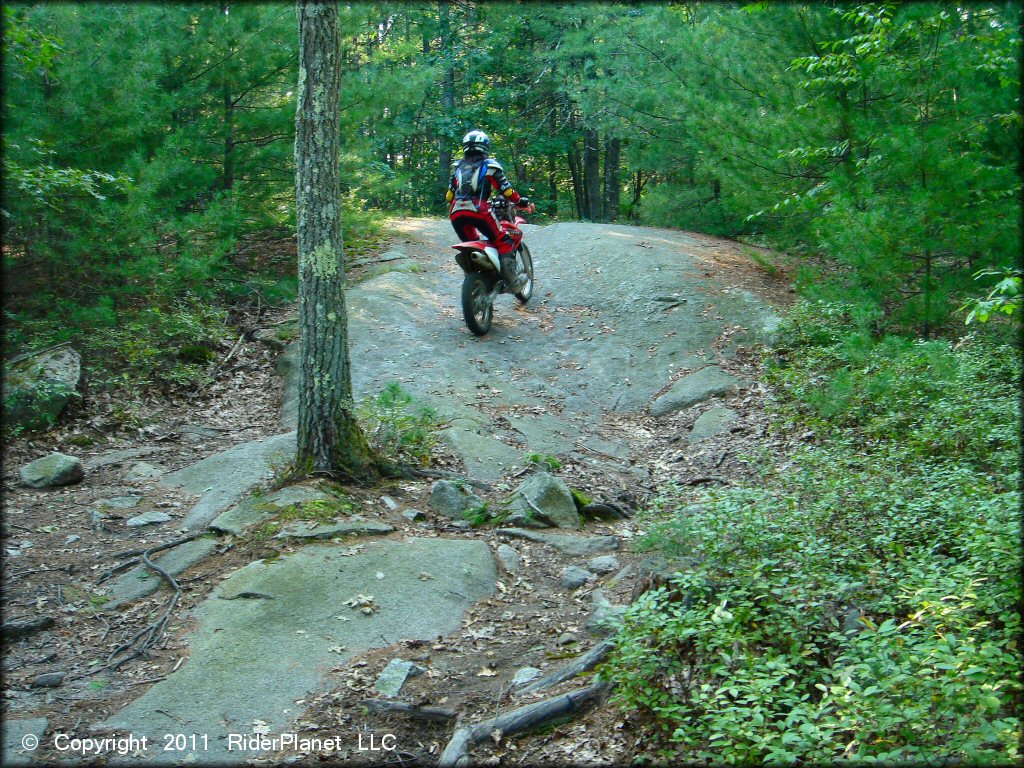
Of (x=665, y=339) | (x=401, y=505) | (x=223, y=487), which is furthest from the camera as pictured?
(x=665, y=339)

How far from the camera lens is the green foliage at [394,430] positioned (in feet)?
22.2

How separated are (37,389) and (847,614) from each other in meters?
7.62

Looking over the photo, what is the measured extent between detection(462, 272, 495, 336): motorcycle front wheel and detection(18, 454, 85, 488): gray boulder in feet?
15.8

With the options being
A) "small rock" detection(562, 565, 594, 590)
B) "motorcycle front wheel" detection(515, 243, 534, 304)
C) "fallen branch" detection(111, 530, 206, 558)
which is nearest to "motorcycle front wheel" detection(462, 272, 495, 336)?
"motorcycle front wheel" detection(515, 243, 534, 304)

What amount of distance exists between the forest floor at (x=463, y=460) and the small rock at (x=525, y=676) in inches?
1.9

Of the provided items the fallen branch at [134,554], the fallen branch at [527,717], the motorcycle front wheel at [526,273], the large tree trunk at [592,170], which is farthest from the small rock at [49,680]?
the large tree trunk at [592,170]

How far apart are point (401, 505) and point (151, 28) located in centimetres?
757

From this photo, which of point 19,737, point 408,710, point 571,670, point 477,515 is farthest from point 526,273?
point 19,737

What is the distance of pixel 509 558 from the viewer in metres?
5.54

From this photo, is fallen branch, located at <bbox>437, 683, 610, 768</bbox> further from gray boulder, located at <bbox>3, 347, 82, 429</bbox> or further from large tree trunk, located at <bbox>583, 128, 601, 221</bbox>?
large tree trunk, located at <bbox>583, 128, 601, 221</bbox>

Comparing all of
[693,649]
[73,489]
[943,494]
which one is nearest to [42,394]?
[73,489]

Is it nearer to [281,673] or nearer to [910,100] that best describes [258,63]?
[910,100]

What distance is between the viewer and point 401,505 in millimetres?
6199

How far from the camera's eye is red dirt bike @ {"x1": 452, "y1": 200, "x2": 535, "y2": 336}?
31.2ft
